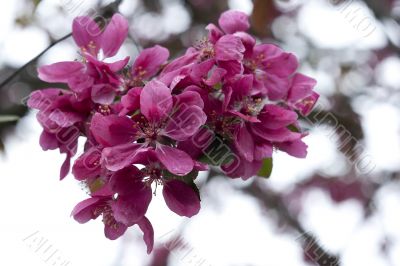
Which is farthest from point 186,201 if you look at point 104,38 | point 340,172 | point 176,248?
point 340,172

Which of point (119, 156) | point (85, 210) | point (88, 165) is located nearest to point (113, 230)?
point (85, 210)

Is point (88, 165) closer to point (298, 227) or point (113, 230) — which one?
point (113, 230)

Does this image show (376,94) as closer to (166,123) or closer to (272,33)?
(272,33)

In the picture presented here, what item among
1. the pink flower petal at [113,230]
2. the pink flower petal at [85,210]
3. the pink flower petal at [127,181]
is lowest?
the pink flower petal at [113,230]

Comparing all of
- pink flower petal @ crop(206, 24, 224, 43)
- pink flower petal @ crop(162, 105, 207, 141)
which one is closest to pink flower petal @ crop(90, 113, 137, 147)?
pink flower petal @ crop(162, 105, 207, 141)

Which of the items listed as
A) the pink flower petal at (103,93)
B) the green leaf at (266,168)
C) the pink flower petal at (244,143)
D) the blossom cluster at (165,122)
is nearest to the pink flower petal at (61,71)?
the blossom cluster at (165,122)

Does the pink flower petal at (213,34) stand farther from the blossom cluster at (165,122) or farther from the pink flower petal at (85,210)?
the pink flower petal at (85,210)

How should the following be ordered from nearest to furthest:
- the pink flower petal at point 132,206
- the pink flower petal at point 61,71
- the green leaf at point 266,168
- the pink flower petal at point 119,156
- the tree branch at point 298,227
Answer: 1. the pink flower petal at point 119,156
2. the pink flower petal at point 132,206
3. the pink flower petal at point 61,71
4. the green leaf at point 266,168
5. the tree branch at point 298,227

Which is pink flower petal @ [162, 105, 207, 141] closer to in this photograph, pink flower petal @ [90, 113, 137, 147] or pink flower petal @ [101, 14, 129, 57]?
pink flower petal @ [90, 113, 137, 147]

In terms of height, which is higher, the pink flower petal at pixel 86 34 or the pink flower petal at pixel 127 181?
the pink flower petal at pixel 86 34
